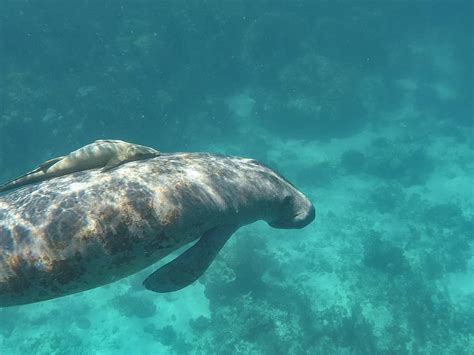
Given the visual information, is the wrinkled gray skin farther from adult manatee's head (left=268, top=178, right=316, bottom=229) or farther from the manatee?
→ adult manatee's head (left=268, top=178, right=316, bottom=229)

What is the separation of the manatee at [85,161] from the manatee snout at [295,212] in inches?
139

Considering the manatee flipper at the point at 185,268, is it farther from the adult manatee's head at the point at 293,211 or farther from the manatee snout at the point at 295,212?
the manatee snout at the point at 295,212

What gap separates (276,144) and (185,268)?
99.6 feet

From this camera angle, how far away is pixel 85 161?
6922mm

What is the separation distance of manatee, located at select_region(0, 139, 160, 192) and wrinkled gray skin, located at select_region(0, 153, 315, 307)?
0.24m

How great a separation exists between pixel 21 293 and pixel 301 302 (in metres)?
19.3

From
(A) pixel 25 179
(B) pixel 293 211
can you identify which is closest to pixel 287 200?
(B) pixel 293 211

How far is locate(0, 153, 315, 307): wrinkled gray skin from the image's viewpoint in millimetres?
5523

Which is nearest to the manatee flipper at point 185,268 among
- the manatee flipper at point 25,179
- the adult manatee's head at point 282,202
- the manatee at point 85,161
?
the adult manatee's head at point 282,202

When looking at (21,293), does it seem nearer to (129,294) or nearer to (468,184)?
(129,294)

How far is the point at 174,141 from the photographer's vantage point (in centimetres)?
3241

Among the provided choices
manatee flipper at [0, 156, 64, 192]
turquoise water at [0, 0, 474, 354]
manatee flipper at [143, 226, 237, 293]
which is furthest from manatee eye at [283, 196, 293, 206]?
turquoise water at [0, 0, 474, 354]

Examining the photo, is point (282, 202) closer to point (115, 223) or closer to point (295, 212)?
point (295, 212)

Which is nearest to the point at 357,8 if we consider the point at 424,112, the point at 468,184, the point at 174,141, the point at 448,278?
the point at 424,112
